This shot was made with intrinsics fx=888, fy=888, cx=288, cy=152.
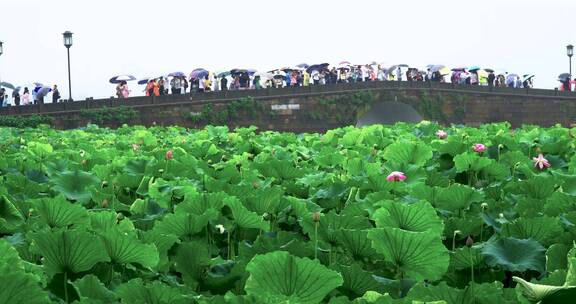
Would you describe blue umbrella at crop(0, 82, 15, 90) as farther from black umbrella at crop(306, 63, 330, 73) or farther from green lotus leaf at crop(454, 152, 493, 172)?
green lotus leaf at crop(454, 152, 493, 172)

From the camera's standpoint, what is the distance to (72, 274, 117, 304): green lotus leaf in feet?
4.35

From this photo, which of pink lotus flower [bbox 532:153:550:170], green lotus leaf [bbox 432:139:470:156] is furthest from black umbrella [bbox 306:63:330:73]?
pink lotus flower [bbox 532:153:550:170]

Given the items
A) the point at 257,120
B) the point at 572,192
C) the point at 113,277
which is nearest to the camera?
the point at 113,277

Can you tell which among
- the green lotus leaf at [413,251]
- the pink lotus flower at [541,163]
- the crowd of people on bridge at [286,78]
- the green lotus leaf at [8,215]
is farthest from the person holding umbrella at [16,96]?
the green lotus leaf at [413,251]

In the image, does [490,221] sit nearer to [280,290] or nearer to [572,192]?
[572,192]

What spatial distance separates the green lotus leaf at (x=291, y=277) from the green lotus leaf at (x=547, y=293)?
284 millimetres

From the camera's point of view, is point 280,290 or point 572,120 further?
point 572,120

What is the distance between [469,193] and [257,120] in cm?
2938

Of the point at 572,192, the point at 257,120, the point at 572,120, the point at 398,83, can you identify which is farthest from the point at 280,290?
the point at 572,120

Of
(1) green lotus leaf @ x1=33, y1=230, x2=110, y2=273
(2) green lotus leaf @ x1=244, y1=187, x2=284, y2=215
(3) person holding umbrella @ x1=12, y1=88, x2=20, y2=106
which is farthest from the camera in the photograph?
(3) person holding umbrella @ x1=12, y1=88, x2=20, y2=106

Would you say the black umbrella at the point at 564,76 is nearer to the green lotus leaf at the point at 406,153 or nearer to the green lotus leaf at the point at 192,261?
the green lotus leaf at the point at 406,153

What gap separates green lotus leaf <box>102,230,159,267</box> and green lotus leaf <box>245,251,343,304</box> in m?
0.28

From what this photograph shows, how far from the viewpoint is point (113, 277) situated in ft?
5.13

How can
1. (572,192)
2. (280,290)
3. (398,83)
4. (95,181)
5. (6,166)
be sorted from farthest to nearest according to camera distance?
(398,83) → (6,166) → (95,181) → (572,192) → (280,290)
